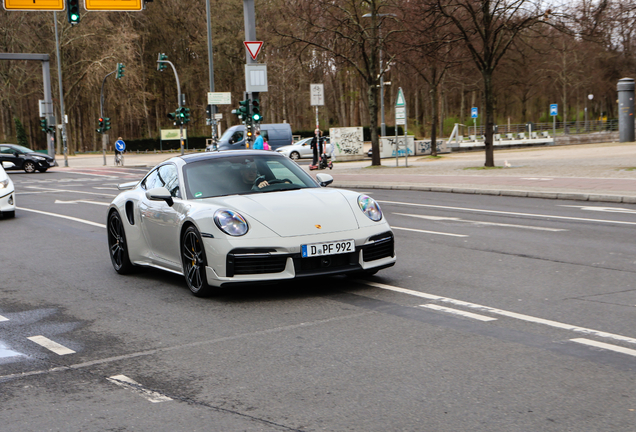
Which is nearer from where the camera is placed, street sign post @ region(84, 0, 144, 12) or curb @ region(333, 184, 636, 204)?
curb @ region(333, 184, 636, 204)

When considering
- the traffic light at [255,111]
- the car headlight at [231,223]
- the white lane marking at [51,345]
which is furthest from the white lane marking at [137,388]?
the traffic light at [255,111]

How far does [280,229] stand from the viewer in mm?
6953

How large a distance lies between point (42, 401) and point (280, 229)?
2.94m

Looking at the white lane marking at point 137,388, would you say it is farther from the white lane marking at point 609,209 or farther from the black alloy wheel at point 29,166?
the black alloy wheel at point 29,166

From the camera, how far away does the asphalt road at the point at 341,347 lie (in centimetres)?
406

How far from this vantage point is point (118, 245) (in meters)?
9.15

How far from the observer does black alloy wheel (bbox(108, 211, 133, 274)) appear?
8938 millimetres

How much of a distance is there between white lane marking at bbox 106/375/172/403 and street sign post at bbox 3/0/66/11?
1821 centimetres

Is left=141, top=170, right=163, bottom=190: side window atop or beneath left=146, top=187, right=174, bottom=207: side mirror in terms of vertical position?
atop

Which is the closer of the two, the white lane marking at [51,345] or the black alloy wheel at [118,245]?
the white lane marking at [51,345]

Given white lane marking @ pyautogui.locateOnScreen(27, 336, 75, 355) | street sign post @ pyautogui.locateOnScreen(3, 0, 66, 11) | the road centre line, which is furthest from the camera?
street sign post @ pyautogui.locateOnScreen(3, 0, 66, 11)

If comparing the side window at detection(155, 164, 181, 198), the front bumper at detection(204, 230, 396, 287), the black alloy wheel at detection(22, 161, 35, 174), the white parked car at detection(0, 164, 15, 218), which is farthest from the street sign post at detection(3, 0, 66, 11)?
the black alloy wheel at detection(22, 161, 35, 174)

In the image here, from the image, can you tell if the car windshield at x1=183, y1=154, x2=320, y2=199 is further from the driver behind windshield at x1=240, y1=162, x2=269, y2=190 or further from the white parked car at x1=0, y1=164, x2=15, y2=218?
the white parked car at x1=0, y1=164, x2=15, y2=218

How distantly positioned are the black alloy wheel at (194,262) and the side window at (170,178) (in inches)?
26.9
